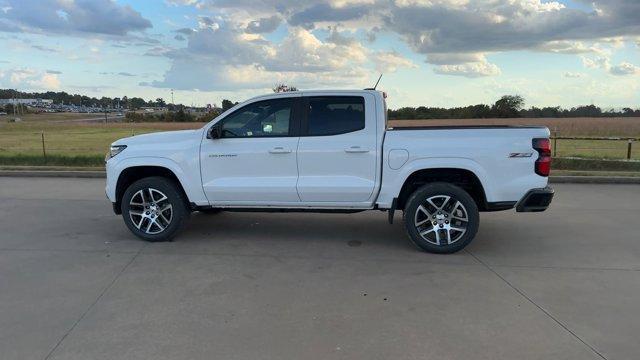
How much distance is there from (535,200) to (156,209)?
4405mm

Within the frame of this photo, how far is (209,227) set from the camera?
721cm

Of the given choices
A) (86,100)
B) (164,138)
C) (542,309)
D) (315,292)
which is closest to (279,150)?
(164,138)

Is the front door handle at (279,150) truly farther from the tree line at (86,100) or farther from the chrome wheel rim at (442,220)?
the tree line at (86,100)

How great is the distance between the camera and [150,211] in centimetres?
638

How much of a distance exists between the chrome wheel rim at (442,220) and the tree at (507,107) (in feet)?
167

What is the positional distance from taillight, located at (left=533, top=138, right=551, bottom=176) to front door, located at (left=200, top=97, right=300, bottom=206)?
265cm

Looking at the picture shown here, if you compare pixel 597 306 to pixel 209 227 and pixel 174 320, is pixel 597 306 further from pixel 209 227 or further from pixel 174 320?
pixel 209 227

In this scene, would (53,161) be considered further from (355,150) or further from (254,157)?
(355,150)

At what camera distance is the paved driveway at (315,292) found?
3660 mm

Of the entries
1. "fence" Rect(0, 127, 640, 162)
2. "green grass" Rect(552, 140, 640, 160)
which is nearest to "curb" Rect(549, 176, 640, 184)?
"fence" Rect(0, 127, 640, 162)

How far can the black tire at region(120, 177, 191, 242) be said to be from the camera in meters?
6.30

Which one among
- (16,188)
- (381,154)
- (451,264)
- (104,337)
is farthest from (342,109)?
(16,188)

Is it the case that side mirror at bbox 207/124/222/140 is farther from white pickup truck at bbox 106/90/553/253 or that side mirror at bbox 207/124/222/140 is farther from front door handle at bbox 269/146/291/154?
front door handle at bbox 269/146/291/154

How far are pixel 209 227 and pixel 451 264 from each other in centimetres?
338
